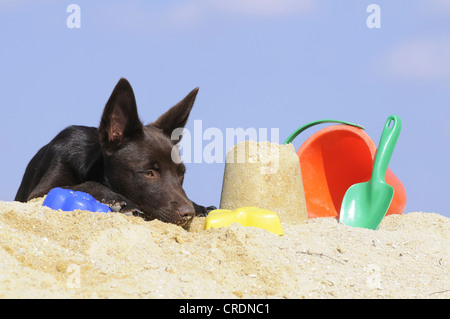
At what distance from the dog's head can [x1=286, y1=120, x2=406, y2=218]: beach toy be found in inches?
95.7

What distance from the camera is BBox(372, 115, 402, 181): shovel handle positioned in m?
6.36

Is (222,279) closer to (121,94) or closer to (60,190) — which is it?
(60,190)

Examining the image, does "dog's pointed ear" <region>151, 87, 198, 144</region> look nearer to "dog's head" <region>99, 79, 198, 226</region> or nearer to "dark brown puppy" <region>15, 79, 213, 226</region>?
"dark brown puppy" <region>15, 79, 213, 226</region>

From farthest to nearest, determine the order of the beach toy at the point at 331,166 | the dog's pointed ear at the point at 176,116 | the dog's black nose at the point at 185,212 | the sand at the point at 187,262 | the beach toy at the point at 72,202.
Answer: the beach toy at the point at 331,166, the dog's pointed ear at the point at 176,116, the dog's black nose at the point at 185,212, the beach toy at the point at 72,202, the sand at the point at 187,262

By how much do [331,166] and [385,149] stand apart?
1.05 m

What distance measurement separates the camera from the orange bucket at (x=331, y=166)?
23.2 feet

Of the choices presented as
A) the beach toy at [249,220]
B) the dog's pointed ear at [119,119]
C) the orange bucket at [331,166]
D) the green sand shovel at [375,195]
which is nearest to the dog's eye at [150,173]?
the dog's pointed ear at [119,119]

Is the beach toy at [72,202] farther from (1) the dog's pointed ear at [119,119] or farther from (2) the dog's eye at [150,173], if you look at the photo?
(1) the dog's pointed ear at [119,119]

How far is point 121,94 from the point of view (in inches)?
195

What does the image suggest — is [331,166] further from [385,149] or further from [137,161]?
[137,161]

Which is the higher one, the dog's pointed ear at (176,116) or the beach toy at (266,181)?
the dog's pointed ear at (176,116)

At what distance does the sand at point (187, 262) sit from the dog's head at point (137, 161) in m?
0.57

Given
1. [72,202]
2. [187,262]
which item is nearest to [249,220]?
[187,262]

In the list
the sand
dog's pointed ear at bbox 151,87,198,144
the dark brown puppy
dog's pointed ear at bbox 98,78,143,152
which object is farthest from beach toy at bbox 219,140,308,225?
dog's pointed ear at bbox 98,78,143,152
